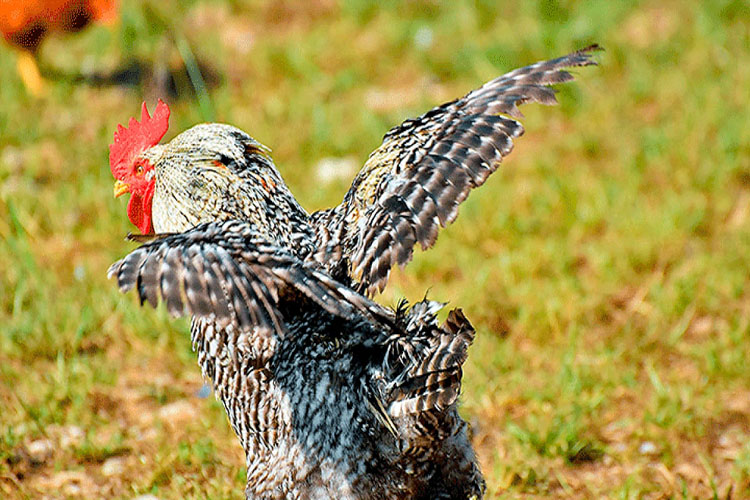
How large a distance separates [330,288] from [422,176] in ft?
1.94

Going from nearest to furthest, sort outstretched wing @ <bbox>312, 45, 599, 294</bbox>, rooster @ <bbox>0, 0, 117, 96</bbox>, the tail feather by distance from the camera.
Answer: the tail feather
outstretched wing @ <bbox>312, 45, 599, 294</bbox>
rooster @ <bbox>0, 0, 117, 96</bbox>

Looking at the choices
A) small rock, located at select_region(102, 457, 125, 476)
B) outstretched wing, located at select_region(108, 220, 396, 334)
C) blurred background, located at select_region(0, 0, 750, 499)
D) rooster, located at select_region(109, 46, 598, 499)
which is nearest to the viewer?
outstretched wing, located at select_region(108, 220, 396, 334)

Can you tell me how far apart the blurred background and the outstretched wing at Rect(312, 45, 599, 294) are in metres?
1.08

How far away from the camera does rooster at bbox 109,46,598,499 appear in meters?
2.53

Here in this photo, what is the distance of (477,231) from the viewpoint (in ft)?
17.3

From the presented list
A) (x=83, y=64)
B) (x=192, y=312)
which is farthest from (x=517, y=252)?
(x=83, y=64)

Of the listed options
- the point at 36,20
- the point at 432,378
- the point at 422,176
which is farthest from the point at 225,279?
the point at 36,20

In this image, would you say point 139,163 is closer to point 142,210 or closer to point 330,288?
point 142,210

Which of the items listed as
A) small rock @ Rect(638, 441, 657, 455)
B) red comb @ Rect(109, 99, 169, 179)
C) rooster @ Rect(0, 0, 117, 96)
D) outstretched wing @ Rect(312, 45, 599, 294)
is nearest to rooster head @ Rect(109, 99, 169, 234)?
red comb @ Rect(109, 99, 169, 179)

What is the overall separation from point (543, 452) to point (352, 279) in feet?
4.58

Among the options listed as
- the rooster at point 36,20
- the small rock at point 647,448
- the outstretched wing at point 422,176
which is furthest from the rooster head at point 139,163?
the rooster at point 36,20

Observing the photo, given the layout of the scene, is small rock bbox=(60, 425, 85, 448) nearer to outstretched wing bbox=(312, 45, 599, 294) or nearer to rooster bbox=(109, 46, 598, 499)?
rooster bbox=(109, 46, 598, 499)

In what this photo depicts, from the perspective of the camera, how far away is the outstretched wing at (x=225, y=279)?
7.82 feet

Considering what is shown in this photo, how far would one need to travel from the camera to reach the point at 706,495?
3.54 meters
